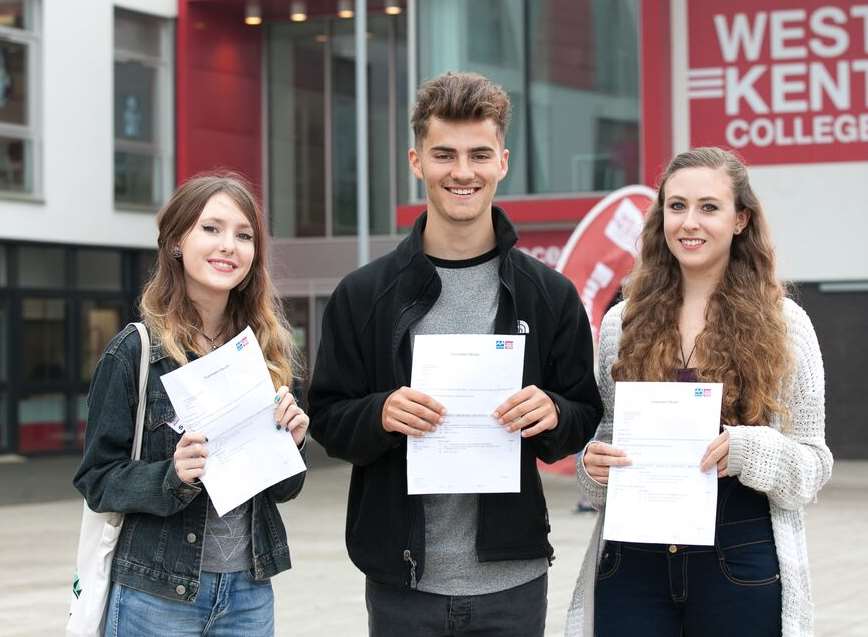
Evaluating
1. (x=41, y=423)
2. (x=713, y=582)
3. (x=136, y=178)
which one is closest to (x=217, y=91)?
(x=136, y=178)

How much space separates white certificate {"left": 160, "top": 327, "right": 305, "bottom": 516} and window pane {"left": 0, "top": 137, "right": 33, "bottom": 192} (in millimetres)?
17716

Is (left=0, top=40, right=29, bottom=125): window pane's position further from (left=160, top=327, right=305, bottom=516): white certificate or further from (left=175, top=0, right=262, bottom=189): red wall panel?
(left=160, top=327, right=305, bottom=516): white certificate

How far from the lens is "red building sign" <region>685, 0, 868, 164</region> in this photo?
1780cm

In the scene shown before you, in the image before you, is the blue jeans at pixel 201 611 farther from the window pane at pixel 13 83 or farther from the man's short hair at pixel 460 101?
the window pane at pixel 13 83

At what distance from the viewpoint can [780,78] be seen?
17.9 m

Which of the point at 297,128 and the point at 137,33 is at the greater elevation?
the point at 137,33

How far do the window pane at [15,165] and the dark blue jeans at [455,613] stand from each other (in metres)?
17.9

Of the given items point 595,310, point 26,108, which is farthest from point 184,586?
point 26,108

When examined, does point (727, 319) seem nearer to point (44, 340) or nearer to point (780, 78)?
point (780, 78)

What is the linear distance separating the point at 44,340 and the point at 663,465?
1836 cm

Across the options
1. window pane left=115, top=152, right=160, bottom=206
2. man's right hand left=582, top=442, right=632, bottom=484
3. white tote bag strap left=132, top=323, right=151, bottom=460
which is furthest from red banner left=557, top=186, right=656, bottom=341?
window pane left=115, top=152, right=160, bottom=206

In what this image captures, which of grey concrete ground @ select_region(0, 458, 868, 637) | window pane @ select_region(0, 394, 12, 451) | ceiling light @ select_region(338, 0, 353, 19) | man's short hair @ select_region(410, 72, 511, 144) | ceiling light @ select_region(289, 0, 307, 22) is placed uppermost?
ceiling light @ select_region(289, 0, 307, 22)

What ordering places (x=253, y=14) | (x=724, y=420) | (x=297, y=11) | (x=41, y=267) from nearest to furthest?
(x=724, y=420), (x=41, y=267), (x=253, y=14), (x=297, y=11)

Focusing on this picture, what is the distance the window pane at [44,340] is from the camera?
20516 mm
